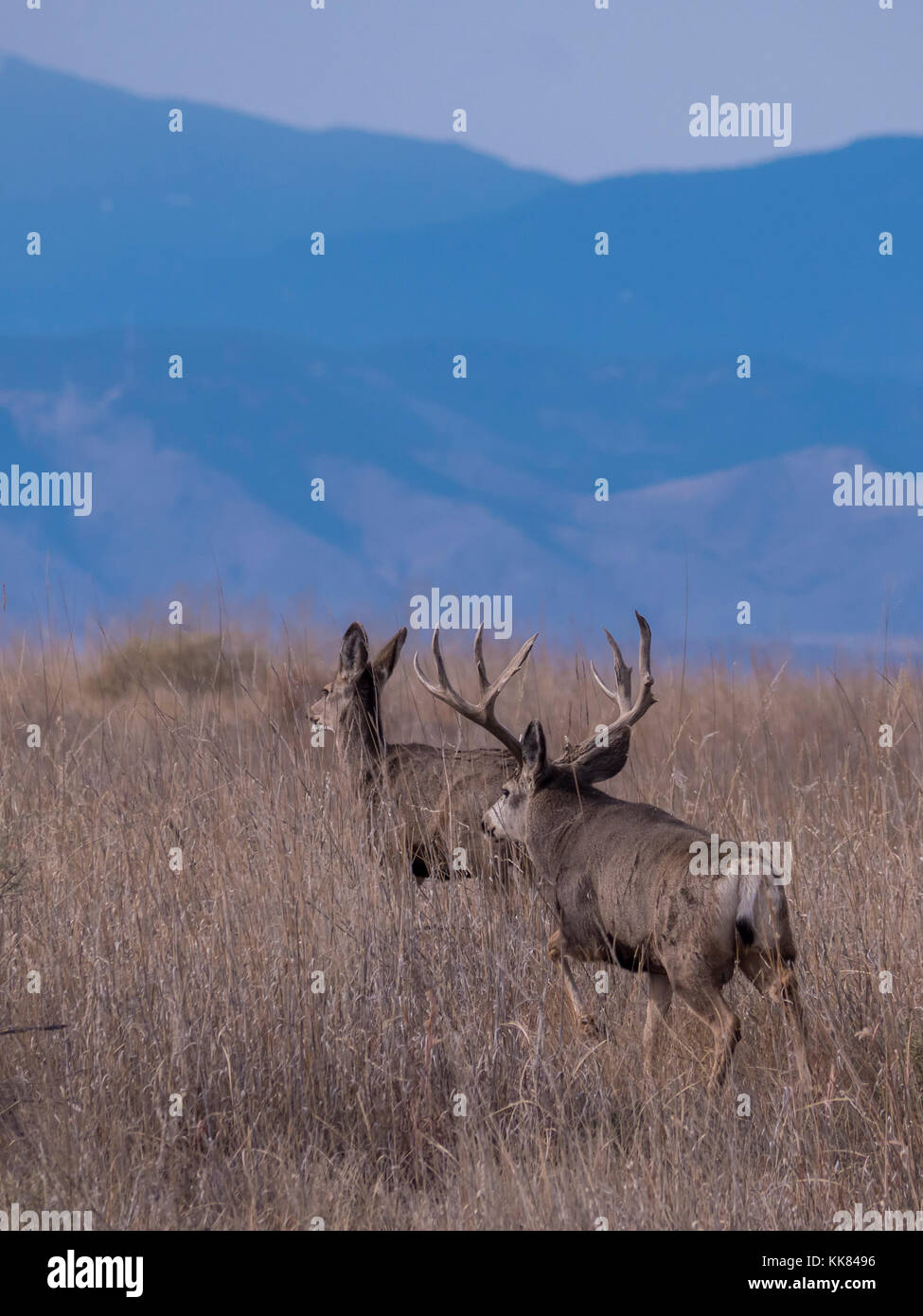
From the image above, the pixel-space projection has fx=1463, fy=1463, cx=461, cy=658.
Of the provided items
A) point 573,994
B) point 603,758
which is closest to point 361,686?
point 603,758

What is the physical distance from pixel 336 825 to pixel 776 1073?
2.56 meters

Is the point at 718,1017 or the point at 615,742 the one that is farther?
the point at 615,742

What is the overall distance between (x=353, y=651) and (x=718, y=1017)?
3337mm

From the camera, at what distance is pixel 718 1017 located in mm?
4758

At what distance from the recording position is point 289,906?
5895 millimetres

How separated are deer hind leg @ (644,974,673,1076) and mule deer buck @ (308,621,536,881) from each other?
4.00 ft

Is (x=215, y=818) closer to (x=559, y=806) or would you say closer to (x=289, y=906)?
(x=289, y=906)

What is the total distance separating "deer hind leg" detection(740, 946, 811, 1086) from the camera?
474 centimetres

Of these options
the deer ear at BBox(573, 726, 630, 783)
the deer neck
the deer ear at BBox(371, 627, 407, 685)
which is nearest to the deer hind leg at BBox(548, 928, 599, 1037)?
the deer ear at BBox(573, 726, 630, 783)

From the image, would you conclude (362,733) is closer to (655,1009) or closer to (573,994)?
(573,994)

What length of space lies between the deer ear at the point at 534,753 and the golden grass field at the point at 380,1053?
2.01 feet

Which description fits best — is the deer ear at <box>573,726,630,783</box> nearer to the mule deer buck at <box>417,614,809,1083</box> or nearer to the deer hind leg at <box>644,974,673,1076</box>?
the mule deer buck at <box>417,614,809,1083</box>

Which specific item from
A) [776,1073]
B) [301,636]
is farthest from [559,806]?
[301,636]

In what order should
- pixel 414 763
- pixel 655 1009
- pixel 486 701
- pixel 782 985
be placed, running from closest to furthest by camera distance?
pixel 782 985 < pixel 655 1009 < pixel 486 701 < pixel 414 763
